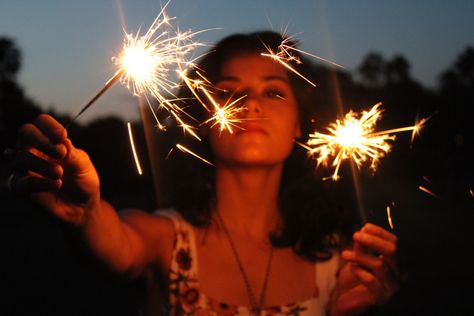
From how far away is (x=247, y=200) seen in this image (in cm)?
280

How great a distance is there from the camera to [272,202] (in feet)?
9.57

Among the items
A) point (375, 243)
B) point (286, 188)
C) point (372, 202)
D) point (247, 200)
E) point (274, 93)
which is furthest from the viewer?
point (372, 202)

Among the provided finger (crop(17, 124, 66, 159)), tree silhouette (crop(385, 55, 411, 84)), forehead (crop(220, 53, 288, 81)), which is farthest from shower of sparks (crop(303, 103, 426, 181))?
tree silhouette (crop(385, 55, 411, 84))

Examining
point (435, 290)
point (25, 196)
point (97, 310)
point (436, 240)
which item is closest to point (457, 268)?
point (435, 290)

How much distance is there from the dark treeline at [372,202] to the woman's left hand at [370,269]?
1.52 feet

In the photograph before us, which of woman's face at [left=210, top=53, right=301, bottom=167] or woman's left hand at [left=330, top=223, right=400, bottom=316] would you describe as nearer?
woman's left hand at [left=330, top=223, right=400, bottom=316]

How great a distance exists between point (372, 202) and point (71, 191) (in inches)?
532

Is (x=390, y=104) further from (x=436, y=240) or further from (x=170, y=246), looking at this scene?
(x=170, y=246)

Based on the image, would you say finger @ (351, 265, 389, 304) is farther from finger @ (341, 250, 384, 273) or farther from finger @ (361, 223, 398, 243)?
finger @ (361, 223, 398, 243)

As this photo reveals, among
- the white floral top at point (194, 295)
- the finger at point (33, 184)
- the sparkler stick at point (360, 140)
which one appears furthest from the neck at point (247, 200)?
the finger at point (33, 184)

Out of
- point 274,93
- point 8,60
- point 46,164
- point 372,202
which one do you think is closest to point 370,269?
point 274,93

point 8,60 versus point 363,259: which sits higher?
point 8,60

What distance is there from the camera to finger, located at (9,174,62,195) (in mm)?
1558

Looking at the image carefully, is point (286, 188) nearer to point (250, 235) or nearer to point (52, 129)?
point (250, 235)
